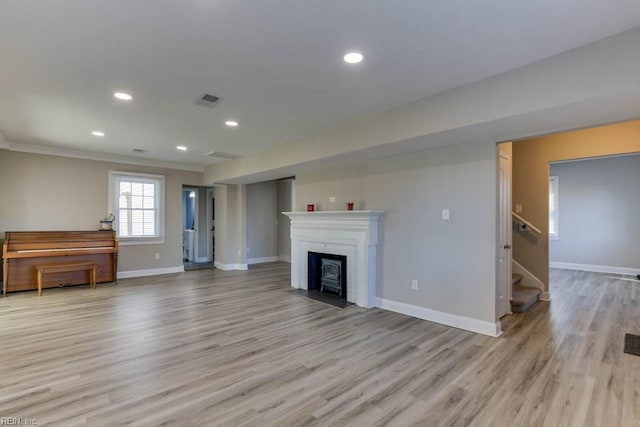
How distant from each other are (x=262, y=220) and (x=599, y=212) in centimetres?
814

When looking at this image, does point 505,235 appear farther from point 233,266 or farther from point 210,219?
point 210,219

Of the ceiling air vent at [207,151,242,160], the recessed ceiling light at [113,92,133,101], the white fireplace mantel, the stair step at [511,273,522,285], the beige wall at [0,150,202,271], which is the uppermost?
the recessed ceiling light at [113,92,133,101]

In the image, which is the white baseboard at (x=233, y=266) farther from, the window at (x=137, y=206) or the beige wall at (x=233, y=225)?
the window at (x=137, y=206)

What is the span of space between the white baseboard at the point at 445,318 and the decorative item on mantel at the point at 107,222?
5.46 metres

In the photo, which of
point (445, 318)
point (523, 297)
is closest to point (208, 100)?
point (445, 318)

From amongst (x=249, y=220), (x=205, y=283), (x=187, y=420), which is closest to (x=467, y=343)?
(x=187, y=420)

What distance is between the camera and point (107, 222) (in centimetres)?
630

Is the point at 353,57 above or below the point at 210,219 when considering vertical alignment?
above

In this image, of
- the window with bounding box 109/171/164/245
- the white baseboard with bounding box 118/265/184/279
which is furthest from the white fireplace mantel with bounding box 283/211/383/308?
the window with bounding box 109/171/164/245

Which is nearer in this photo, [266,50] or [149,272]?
[266,50]

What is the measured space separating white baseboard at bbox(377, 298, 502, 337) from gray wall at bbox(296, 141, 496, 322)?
6 cm

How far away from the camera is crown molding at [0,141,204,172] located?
5.48 meters

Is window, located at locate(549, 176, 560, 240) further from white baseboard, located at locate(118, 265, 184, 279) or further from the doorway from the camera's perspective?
white baseboard, located at locate(118, 265, 184, 279)

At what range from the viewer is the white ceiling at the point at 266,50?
6.16 ft
